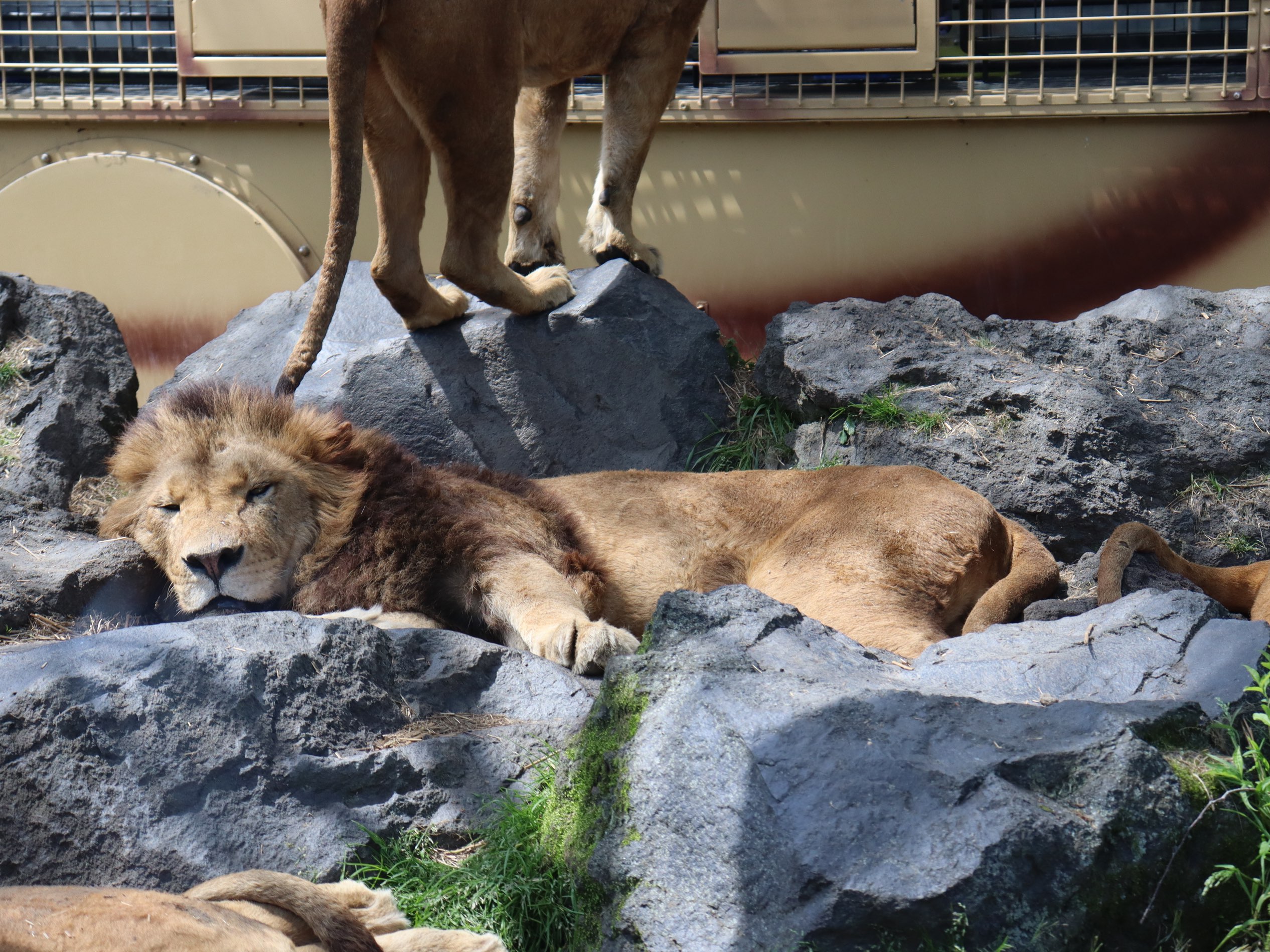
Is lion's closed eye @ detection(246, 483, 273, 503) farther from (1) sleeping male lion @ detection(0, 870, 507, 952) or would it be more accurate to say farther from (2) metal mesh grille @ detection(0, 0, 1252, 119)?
(2) metal mesh grille @ detection(0, 0, 1252, 119)

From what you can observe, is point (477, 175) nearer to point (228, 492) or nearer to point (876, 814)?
point (228, 492)

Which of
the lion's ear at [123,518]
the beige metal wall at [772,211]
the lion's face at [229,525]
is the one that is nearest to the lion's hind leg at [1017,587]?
the lion's face at [229,525]

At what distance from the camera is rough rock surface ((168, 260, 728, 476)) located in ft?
17.2

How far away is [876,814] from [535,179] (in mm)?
4209

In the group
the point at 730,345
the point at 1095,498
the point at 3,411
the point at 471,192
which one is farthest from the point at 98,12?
the point at 1095,498

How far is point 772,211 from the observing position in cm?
675

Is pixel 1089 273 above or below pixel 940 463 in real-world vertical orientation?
above

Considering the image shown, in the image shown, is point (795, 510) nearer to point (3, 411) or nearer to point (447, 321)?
point (447, 321)

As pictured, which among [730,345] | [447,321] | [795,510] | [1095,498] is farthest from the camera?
[730,345]

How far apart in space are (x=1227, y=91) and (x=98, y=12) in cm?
632

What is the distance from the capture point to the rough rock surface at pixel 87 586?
149 inches

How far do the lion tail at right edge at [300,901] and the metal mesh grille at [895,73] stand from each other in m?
5.21

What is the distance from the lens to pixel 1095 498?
4.67 meters

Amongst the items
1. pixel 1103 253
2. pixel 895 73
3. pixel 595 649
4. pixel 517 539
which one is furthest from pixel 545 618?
pixel 1103 253
